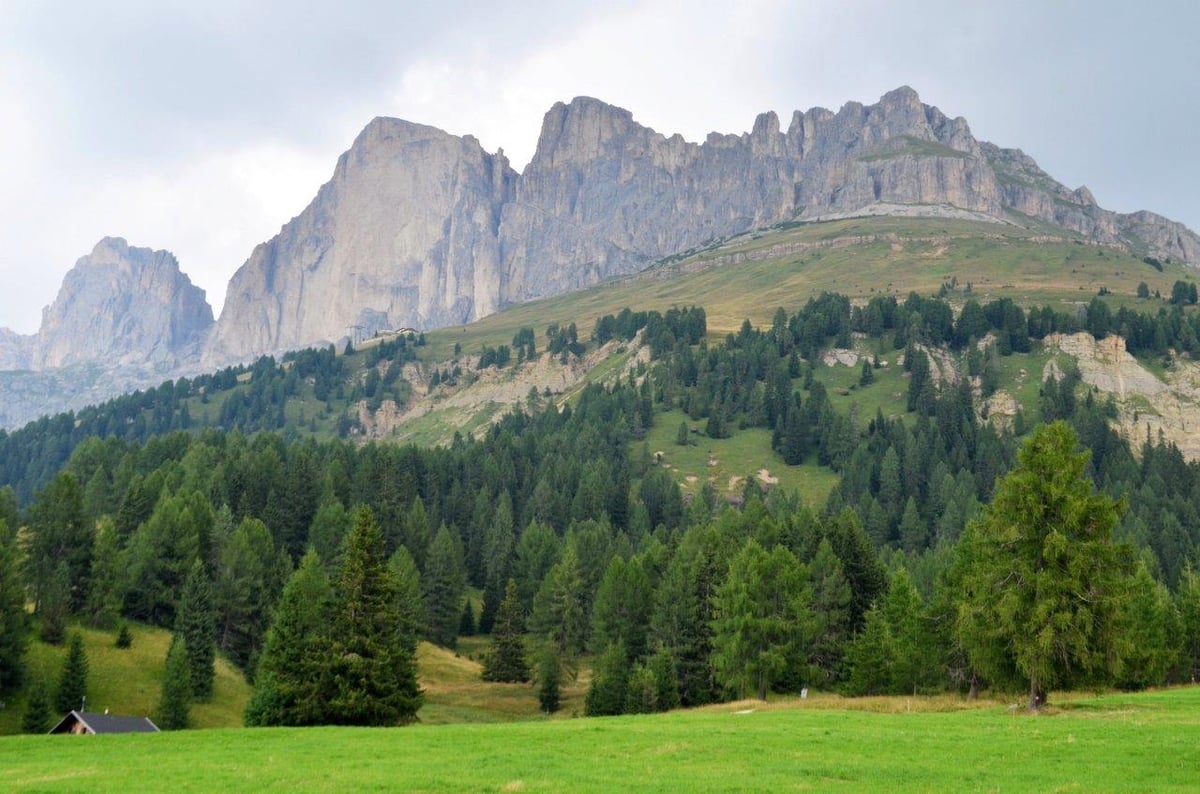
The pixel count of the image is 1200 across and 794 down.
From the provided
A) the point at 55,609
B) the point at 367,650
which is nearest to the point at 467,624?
the point at 55,609

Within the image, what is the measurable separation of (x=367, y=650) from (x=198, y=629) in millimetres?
31770

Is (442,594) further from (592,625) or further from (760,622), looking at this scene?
(760,622)

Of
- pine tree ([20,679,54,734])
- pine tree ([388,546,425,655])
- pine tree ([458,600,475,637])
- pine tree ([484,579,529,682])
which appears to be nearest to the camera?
pine tree ([20,679,54,734])

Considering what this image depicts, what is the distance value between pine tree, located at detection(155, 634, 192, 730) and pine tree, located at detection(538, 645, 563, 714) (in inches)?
1051

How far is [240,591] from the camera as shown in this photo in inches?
3137

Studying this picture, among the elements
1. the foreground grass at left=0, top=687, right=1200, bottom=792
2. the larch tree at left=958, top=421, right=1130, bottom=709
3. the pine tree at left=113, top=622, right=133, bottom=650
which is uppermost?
the larch tree at left=958, top=421, right=1130, bottom=709

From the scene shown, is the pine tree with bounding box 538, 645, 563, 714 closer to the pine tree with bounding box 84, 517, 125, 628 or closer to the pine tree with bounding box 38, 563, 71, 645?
the pine tree with bounding box 84, 517, 125, 628

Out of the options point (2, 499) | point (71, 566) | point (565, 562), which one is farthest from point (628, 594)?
point (2, 499)

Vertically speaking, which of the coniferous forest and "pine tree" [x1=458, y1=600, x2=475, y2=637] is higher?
the coniferous forest

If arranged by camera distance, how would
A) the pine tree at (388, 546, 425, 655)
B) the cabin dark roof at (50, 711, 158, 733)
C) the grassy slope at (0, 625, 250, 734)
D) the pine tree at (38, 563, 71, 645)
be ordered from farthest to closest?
the pine tree at (388, 546, 425, 655), the pine tree at (38, 563, 71, 645), the grassy slope at (0, 625, 250, 734), the cabin dark roof at (50, 711, 158, 733)

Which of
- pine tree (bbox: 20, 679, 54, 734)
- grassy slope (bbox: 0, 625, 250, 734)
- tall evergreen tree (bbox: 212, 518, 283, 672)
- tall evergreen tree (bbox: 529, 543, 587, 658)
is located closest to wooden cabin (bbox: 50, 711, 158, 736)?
pine tree (bbox: 20, 679, 54, 734)

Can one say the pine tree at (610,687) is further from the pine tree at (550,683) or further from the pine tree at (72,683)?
the pine tree at (72,683)

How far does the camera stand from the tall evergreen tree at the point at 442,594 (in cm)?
10100

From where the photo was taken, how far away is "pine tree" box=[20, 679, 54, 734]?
5347 cm
